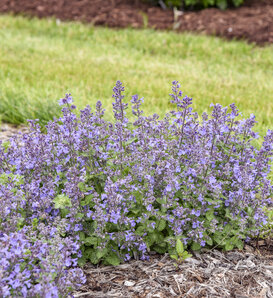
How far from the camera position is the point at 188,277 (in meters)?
2.68

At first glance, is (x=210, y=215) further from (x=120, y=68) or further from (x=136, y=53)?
(x=136, y=53)

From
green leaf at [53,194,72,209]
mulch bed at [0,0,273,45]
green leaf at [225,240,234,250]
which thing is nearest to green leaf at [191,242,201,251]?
green leaf at [225,240,234,250]

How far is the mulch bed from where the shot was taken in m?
8.75

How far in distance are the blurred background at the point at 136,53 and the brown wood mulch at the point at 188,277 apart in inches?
72.5

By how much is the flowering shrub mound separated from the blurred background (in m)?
1.49

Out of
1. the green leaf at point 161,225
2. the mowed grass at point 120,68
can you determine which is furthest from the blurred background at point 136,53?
the green leaf at point 161,225

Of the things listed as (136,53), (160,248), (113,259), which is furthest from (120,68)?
(113,259)

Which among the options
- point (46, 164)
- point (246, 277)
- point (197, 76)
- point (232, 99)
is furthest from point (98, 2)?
point (246, 277)

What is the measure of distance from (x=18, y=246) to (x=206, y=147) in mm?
1360

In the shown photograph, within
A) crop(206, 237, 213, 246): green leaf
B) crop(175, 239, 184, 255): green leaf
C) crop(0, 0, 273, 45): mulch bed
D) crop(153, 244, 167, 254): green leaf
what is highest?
crop(0, 0, 273, 45): mulch bed

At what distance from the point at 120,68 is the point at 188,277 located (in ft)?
16.1

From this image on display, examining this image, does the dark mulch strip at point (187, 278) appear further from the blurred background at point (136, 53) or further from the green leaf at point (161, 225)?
the blurred background at point (136, 53)

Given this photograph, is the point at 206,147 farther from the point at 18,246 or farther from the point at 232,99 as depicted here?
the point at 232,99

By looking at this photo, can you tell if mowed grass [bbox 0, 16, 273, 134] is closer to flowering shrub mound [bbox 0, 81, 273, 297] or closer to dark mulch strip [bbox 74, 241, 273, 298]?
flowering shrub mound [bbox 0, 81, 273, 297]
